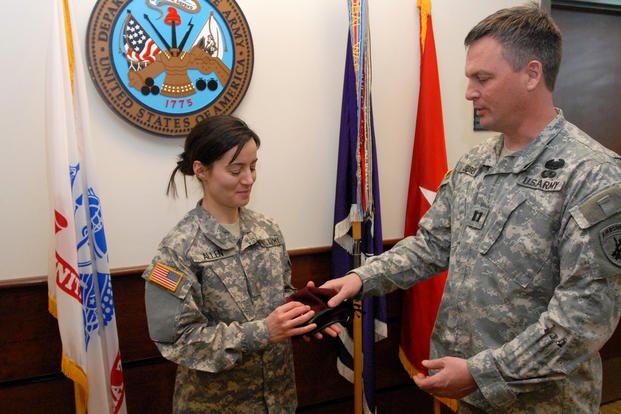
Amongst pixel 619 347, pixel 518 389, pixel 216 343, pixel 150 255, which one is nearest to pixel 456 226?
pixel 518 389

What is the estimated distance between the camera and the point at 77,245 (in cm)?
160

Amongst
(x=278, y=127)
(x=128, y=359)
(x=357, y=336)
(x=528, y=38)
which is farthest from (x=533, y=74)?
(x=128, y=359)

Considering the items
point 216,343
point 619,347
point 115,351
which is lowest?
point 619,347

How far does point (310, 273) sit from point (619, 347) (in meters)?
2.37

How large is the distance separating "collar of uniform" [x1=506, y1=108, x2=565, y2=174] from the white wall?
114 centimetres

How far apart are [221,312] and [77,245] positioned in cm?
65

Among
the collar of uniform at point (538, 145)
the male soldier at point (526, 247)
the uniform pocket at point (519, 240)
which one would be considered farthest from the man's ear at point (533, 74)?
the uniform pocket at point (519, 240)

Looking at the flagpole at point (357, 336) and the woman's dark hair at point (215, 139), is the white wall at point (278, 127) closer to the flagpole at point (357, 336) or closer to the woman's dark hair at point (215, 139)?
the flagpole at point (357, 336)

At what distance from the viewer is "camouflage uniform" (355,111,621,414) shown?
3.32ft

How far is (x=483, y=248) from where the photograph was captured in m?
1.23

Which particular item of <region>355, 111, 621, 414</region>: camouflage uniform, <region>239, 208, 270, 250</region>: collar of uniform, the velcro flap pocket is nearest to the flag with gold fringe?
<region>355, 111, 621, 414</region>: camouflage uniform

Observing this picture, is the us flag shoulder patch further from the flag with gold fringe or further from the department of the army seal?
the flag with gold fringe

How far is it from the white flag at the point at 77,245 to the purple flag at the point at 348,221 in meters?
1.02

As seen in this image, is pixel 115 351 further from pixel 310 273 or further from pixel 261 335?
pixel 310 273
